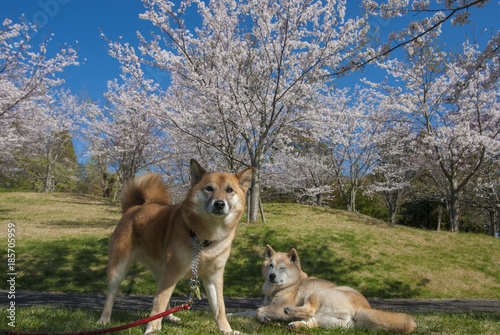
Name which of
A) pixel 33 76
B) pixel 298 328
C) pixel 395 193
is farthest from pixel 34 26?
pixel 395 193

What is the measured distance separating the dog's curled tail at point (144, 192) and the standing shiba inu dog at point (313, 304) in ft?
6.36

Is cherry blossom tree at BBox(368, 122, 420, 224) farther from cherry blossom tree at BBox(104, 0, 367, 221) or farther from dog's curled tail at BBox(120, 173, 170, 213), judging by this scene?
dog's curled tail at BBox(120, 173, 170, 213)

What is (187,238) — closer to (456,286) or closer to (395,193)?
(456,286)

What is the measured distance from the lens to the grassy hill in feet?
26.7

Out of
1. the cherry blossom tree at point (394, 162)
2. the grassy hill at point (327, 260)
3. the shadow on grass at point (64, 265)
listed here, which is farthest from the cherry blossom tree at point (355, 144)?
the shadow on grass at point (64, 265)

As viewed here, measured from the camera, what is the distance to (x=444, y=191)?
20188 mm

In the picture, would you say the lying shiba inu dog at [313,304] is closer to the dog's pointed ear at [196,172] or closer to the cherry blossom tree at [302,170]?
the dog's pointed ear at [196,172]

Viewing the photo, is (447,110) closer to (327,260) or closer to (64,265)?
(327,260)

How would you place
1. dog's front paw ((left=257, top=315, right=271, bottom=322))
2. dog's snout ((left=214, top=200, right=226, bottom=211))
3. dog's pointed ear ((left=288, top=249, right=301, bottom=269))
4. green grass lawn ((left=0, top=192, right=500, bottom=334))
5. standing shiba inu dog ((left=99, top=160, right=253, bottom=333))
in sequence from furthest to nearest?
1. green grass lawn ((left=0, top=192, right=500, bottom=334))
2. dog's pointed ear ((left=288, top=249, right=301, bottom=269))
3. dog's front paw ((left=257, top=315, right=271, bottom=322))
4. standing shiba inu dog ((left=99, top=160, right=253, bottom=333))
5. dog's snout ((left=214, top=200, right=226, bottom=211))

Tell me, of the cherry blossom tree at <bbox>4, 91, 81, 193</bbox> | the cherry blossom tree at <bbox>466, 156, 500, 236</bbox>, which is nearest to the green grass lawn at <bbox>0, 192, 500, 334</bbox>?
the cherry blossom tree at <bbox>466, 156, 500, 236</bbox>

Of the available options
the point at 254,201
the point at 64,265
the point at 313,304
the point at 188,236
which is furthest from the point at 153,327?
the point at 254,201

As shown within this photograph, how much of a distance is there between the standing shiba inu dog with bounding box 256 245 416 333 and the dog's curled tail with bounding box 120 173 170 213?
1.94m

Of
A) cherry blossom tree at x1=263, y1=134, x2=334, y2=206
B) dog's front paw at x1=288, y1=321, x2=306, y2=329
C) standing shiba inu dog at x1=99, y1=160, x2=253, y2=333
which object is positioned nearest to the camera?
standing shiba inu dog at x1=99, y1=160, x2=253, y2=333

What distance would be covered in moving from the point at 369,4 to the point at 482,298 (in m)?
8.54
